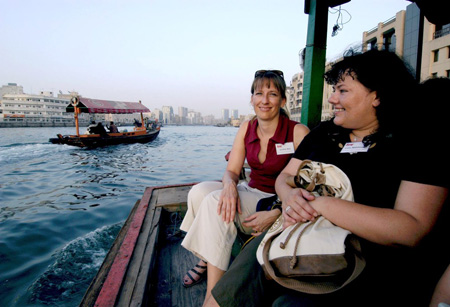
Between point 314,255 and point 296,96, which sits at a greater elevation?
point 296,96

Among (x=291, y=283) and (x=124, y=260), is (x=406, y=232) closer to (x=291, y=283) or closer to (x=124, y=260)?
(x=291, y=283)

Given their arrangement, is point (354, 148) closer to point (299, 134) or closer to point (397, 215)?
point (397, 215)

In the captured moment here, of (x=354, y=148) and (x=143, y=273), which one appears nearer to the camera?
(x=354, y=148)

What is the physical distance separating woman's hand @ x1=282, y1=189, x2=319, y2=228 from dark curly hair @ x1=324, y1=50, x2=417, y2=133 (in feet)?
1.60

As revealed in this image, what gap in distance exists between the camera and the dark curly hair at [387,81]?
1162 mm

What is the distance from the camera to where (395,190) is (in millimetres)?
1030

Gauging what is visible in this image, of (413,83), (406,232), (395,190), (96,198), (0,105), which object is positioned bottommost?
(96,198)

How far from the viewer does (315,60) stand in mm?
2822

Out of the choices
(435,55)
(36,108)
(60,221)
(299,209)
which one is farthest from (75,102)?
(36,108)

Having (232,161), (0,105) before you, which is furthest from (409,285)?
(0,105)

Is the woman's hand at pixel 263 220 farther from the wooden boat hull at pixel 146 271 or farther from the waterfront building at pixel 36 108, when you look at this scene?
Answer: the waterfront building at pixel 36 108

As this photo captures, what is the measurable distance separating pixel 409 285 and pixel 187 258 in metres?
1.68

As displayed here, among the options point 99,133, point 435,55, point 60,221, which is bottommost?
point 60,221

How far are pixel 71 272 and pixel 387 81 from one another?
3437 millimetres
